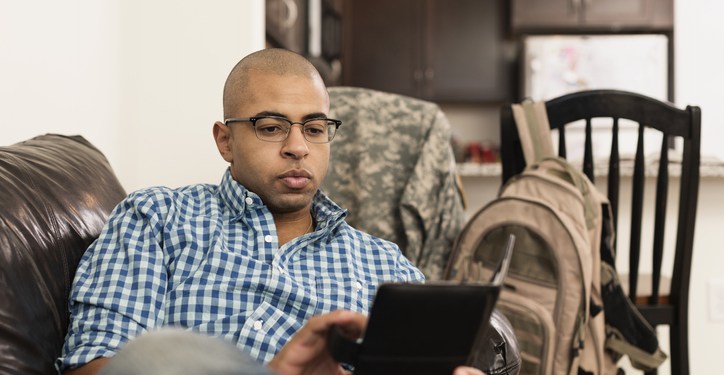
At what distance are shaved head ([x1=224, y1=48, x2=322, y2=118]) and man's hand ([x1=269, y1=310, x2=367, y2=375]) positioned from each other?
52cm

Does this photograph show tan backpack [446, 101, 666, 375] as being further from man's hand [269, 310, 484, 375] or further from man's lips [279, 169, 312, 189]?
man's hand [269, 310, 484, 375]

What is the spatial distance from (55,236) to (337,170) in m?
1.15

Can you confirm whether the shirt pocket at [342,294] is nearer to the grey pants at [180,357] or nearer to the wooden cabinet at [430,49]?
the grey pants at [180,357]

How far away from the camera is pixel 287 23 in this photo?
318 cm

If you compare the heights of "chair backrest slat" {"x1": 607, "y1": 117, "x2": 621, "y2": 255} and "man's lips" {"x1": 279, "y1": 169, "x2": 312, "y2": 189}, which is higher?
"man's lips" {"x1": 279, "y1": 169, "x2": 312, "y2": 189}

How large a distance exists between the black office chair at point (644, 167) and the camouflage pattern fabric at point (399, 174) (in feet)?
0.59

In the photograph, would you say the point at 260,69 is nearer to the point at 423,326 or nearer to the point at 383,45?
the point at 423,326

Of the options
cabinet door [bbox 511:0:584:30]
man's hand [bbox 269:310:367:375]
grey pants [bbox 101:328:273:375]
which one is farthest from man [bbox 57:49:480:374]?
cabinet door [bbox 511:0:584:30]

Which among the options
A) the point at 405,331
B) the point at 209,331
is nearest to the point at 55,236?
the point at 209,331

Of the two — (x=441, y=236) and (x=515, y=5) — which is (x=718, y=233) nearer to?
(x=441, y=236)

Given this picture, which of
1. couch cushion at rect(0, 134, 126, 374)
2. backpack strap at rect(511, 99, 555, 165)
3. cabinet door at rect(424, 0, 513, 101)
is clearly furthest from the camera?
cabinet door at rect(424, 0, 513, 101)

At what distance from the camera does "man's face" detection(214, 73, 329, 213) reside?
4.08ft

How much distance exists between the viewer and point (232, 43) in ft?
6.77

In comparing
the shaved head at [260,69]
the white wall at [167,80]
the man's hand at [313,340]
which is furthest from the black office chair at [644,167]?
the man's hand at [313,340]
